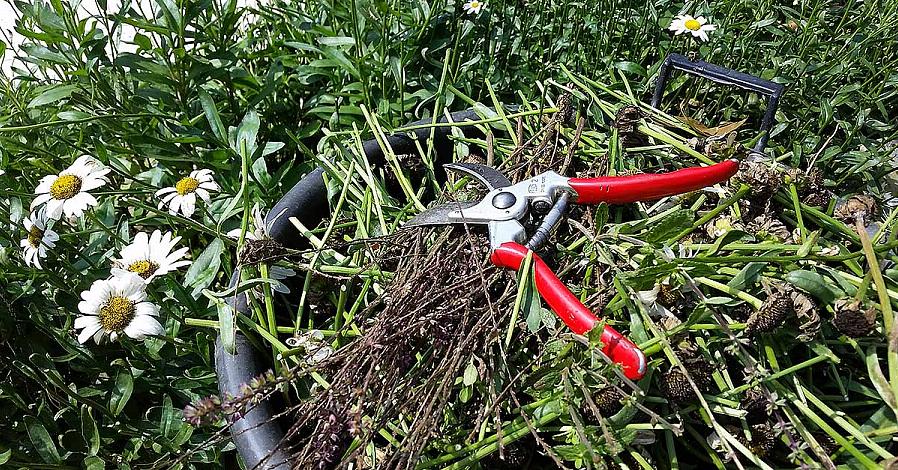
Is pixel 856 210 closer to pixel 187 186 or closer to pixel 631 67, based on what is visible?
pixel 631 67

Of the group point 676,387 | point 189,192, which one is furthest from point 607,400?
point 189,192

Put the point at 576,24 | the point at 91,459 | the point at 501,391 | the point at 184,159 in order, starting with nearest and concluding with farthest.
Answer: the point at 501,391, the point at 91,459, the point at 184,159, the point at 576,24

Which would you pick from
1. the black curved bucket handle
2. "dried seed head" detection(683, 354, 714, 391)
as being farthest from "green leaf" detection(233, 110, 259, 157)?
"dried seed head" detection(683, 354, 714, 391)

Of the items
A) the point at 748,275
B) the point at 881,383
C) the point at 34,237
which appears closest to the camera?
the point at 881,383

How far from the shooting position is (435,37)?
4.16 feet

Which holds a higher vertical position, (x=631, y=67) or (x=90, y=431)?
(x=631, y=67)

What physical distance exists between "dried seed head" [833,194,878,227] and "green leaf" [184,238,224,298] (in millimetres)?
751

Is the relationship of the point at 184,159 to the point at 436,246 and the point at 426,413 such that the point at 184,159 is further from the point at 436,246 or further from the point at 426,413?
the point at 426,413

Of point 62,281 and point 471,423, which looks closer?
point 471,423

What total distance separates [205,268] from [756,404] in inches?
25.1

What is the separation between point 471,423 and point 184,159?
59 centimetres

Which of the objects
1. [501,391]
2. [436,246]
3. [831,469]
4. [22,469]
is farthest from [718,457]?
[22,469]

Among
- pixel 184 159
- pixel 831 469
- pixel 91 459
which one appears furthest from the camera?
pixel 184 159

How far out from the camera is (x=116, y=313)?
2.63ft
